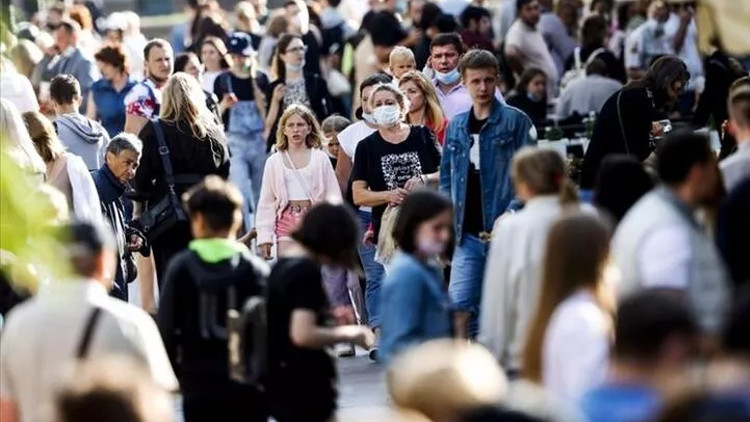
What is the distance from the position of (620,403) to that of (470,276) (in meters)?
5.85

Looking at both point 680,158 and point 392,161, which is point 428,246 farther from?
point 392,161

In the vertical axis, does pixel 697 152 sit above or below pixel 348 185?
above

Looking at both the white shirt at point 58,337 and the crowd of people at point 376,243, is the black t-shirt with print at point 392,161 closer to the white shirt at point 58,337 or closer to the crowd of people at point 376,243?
the crowd of people at point 376,243

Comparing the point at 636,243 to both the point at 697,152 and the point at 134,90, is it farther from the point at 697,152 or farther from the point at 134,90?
the point at 134,90

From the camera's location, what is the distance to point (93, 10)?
29.8 metres

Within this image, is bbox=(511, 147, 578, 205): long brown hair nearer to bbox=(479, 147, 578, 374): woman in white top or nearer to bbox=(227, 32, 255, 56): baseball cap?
bbox=(479, 147, 578, 374): woman in white top

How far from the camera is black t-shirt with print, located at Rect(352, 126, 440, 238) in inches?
558

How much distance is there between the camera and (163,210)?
1509cm

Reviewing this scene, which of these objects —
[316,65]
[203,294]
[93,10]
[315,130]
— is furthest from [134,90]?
[93,10]

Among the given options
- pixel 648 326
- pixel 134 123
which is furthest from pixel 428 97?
pixel 648 326

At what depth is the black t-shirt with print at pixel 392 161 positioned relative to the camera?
46.5ft

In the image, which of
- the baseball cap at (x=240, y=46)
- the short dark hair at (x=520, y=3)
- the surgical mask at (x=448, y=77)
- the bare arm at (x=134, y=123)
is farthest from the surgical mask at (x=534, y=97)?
the bare arm at (x=134, y=123)

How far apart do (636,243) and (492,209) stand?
3547 millimetres

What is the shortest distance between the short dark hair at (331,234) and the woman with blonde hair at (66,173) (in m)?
4.32
